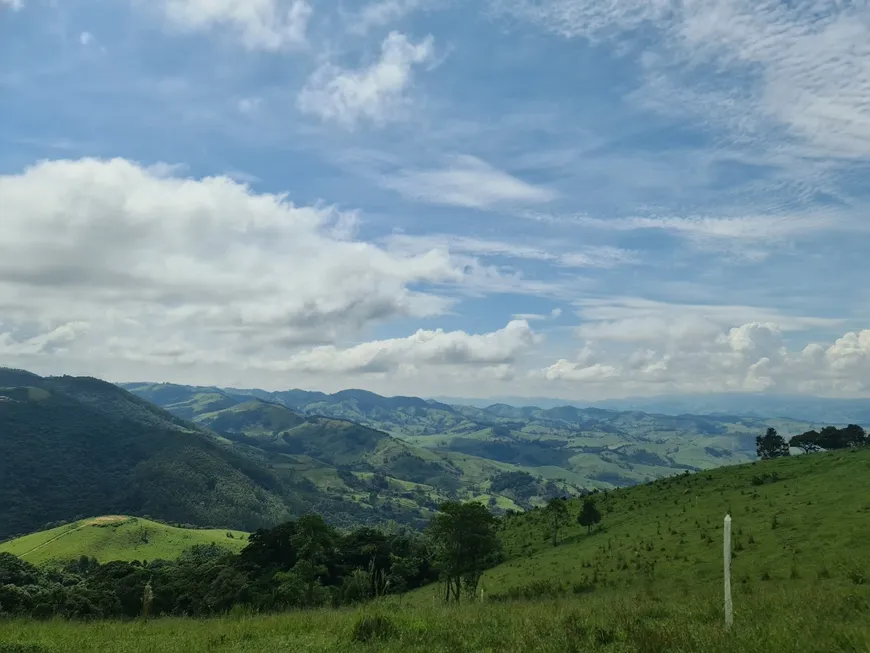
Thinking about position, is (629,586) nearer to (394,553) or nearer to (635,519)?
(635,519)

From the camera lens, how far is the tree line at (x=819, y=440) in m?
99.3

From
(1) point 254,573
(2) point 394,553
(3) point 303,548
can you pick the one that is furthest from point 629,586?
(1) point 254,573

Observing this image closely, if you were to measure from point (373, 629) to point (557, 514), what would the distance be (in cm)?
5310

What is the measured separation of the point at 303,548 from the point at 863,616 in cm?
5782

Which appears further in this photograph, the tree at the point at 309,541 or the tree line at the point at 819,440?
the tree line at the point at 819,440

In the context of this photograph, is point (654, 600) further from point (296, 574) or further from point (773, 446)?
point (773, 446)

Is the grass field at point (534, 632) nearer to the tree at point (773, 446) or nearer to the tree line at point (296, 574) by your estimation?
the tree line at point (296, 574)

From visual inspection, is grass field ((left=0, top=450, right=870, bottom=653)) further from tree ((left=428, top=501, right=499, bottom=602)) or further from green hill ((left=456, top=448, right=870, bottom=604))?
tree ((left=428, top=501, right=499, bottom=602))

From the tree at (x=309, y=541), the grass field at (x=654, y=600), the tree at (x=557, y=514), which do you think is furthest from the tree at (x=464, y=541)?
the tree at (x=309, y=541)

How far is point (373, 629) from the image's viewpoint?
12.1 m

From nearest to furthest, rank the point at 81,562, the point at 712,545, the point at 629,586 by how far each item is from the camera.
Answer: the point at 629,586
the point at 712,545
the point at 81,562

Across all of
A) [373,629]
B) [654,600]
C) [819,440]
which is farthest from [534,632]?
[819,440]

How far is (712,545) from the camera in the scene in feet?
114

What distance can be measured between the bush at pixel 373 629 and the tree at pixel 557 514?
50.0 metres
